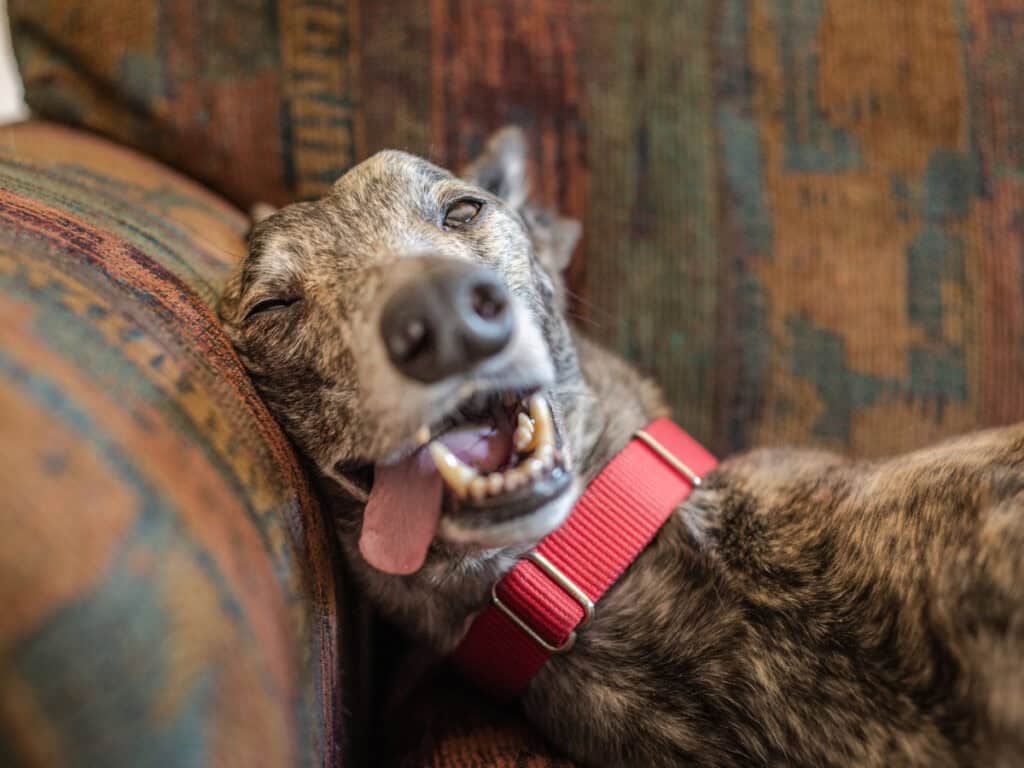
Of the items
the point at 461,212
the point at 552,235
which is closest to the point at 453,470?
the point at 461,212

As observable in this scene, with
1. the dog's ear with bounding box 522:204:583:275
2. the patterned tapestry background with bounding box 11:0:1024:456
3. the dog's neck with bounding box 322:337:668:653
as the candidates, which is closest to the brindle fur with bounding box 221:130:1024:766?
the dog's neck with bounding box 322:337:668:653

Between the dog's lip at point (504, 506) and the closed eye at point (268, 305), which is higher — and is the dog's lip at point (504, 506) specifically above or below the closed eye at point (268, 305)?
below

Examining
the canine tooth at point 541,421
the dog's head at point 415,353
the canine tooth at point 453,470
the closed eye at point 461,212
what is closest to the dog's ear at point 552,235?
the dog's head at point 415,353

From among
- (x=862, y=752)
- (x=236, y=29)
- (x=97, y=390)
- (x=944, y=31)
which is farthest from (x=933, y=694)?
(x=236, y=29)

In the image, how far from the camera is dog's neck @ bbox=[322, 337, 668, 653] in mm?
1366

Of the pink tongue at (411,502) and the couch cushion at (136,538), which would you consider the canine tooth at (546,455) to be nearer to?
the pink tongue at (411,502)

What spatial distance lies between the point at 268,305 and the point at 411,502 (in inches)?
17.8

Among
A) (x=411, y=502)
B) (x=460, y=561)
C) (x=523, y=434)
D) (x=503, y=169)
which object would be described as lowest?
(x=460, y=561)

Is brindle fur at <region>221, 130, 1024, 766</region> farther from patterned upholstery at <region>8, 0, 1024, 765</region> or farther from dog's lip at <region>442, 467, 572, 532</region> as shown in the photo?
patterned upholstery at <region>8, 0, 1024, 765</region>

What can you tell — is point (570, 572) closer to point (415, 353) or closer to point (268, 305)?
point (415, 353)

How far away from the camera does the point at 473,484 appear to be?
1104 mm

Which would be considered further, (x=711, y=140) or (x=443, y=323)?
(x=711, y=140)

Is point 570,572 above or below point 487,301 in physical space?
below

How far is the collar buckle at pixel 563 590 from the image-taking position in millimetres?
1283
